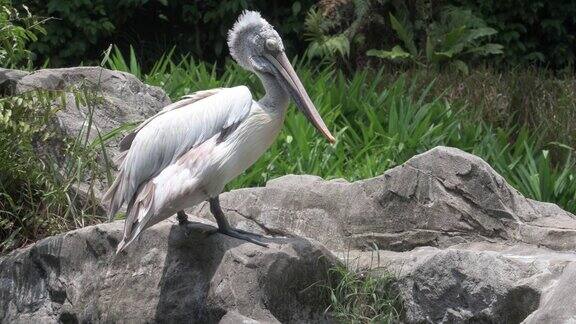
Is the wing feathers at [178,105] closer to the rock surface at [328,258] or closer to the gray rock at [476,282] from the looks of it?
the rock surface at [328,258]

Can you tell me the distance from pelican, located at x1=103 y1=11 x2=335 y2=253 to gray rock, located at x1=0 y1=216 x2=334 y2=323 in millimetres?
131

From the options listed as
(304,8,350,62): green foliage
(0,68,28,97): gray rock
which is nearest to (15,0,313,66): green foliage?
(304,8,350,62): green foliage

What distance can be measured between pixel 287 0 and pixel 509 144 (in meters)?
4.02

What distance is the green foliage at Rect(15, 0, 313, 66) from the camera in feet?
34.4

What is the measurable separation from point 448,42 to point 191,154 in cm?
553

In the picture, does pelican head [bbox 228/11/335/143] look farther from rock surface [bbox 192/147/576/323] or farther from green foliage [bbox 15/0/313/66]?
green foliage [bbox 15/0/313/66]

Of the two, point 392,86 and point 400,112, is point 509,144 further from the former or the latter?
point 392,86

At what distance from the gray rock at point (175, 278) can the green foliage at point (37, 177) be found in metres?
0.76

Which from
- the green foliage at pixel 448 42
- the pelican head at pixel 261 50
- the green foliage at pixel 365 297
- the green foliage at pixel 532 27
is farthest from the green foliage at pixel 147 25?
the green foliage at pixel 365 297

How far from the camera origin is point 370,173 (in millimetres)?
6910

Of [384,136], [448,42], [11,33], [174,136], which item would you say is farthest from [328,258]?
[448,42]

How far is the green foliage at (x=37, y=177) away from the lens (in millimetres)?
6324

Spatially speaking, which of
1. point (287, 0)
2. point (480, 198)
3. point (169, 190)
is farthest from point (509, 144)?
point (287, 0)

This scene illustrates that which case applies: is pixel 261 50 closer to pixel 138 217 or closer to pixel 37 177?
pixel 138 217
